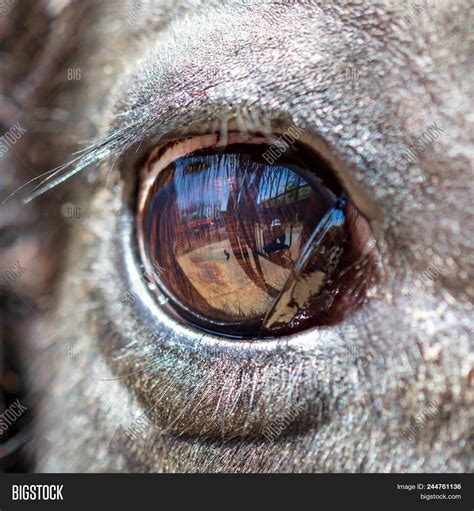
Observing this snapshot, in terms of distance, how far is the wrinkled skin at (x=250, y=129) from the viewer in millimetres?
904

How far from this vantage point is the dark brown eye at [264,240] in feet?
3.25

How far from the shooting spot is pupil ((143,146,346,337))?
3.28ft

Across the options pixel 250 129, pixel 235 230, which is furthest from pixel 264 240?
pixel 250 129

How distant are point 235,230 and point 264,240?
5 cm

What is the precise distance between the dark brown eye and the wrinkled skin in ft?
0.11

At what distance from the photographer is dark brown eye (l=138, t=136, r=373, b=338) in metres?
0.99

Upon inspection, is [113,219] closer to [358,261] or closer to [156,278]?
[156,278]

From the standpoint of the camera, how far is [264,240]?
1012 mm

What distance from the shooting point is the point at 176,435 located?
3.72 feet

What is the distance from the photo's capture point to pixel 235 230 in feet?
3.38

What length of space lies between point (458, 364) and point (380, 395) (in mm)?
115

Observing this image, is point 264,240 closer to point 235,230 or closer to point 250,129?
point 235,230

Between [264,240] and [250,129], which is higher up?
[250,129]
